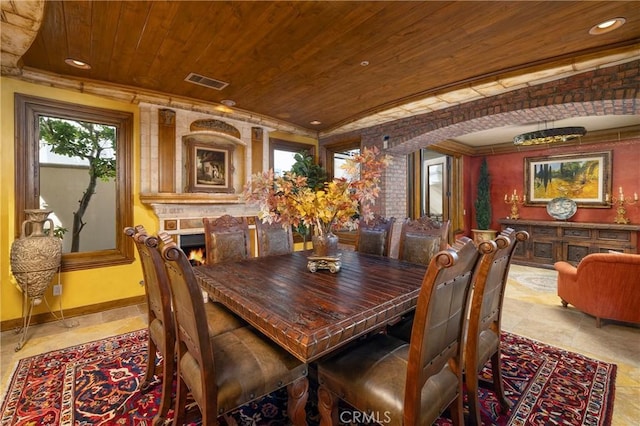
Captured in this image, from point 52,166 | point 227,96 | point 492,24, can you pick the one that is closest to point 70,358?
point 52,166

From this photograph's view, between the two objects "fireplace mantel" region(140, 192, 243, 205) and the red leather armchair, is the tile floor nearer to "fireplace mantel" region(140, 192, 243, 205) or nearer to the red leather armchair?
the red leather armchair

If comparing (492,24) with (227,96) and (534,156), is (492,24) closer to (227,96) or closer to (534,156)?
(227,96)

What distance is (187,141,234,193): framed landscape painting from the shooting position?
13.2 ft

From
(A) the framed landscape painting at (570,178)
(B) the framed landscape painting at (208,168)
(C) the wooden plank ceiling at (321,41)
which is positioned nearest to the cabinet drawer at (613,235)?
(A) the framed landscape painting at (570,178)

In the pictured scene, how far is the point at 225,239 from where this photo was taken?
2668 mm

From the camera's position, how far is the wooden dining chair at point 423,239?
245cm

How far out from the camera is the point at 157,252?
138 cm

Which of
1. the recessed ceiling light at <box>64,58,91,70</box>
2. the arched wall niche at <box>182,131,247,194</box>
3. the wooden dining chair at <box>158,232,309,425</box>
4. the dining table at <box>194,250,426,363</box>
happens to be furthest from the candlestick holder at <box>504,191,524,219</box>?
the recessed ceiling light at <box>64,58,91,70</box>

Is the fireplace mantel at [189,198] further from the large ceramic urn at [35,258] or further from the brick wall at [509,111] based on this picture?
the brick wall at [509,111]

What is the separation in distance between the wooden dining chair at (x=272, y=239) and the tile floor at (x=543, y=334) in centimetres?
152

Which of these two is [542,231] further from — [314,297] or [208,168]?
[208,168]

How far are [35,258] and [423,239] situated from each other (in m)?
3.61

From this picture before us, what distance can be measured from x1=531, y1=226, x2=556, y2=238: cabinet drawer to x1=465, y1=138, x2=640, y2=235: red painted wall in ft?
1.25
